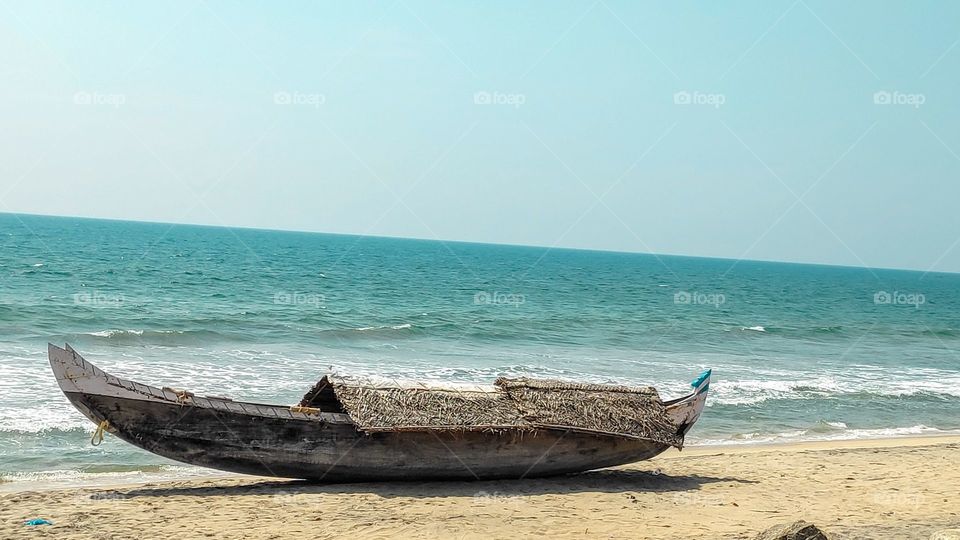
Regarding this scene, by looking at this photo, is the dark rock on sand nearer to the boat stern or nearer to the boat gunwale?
the boat gunwale

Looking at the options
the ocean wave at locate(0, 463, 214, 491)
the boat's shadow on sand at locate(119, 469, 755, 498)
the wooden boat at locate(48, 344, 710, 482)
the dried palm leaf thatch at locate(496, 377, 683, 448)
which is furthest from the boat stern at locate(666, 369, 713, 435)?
the ocean wave at locate(0, 463, 214, 491)

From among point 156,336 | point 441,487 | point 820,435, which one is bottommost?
point 820,435

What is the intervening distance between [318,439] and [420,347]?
631 inches

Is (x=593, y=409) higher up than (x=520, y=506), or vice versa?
(x=593, y=409)

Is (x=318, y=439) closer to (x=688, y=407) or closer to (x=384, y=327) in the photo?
(x=688, y=407)

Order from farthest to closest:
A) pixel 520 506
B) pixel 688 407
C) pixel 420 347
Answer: pixel 420 347, pixel 688 407, pixel 520 506

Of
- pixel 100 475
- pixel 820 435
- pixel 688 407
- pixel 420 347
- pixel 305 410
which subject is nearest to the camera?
pixel 305 410

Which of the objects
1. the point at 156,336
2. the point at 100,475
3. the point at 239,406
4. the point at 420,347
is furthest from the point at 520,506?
the point at 156,336

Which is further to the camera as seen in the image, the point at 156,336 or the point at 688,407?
the point at 156,336

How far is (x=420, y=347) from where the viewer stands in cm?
2647

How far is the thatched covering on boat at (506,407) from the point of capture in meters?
10.5

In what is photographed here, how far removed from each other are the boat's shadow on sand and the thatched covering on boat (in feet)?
2.69

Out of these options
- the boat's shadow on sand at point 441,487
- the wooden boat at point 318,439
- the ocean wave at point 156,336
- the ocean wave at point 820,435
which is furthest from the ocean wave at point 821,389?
the ocean wave at point 156,336

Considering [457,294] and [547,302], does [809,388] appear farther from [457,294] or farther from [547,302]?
[457,294]
